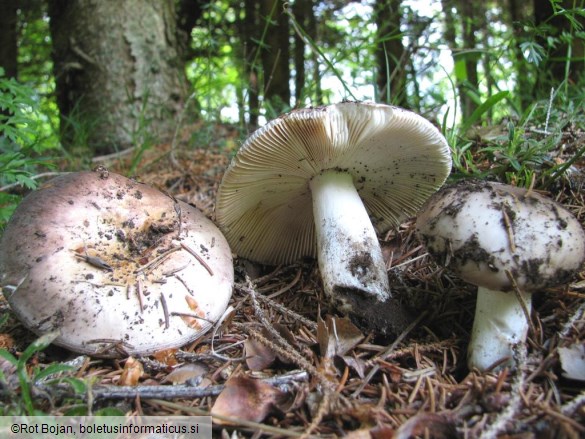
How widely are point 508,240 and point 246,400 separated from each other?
110cm

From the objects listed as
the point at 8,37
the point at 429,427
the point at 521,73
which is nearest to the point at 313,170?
the point at 429,427

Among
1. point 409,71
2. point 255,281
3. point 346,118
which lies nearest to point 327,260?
point 255,281

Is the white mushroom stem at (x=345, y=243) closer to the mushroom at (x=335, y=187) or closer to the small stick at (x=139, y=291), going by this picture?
the mushroom at (x=335, y=187)

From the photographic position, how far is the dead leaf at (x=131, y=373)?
65.3 inches

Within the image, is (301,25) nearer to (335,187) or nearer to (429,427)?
(335,187)

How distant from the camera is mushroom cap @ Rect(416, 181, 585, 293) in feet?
5.07

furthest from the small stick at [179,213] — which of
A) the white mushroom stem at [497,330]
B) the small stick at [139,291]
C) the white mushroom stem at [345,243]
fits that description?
the white mushroom stem at [497,330]

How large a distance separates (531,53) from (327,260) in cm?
165

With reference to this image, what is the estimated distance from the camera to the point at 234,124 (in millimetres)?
5312

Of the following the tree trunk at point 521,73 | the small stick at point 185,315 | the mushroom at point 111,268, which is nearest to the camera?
the mushroom at point 111,268

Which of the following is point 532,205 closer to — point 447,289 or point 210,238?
point 447,289

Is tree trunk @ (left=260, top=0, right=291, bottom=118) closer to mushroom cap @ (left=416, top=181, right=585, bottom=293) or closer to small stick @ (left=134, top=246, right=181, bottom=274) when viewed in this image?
small stick @ (left=134, top=246, right=181, bottom=274)

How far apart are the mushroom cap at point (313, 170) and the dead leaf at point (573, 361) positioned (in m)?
1.06

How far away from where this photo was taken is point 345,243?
2252mm
